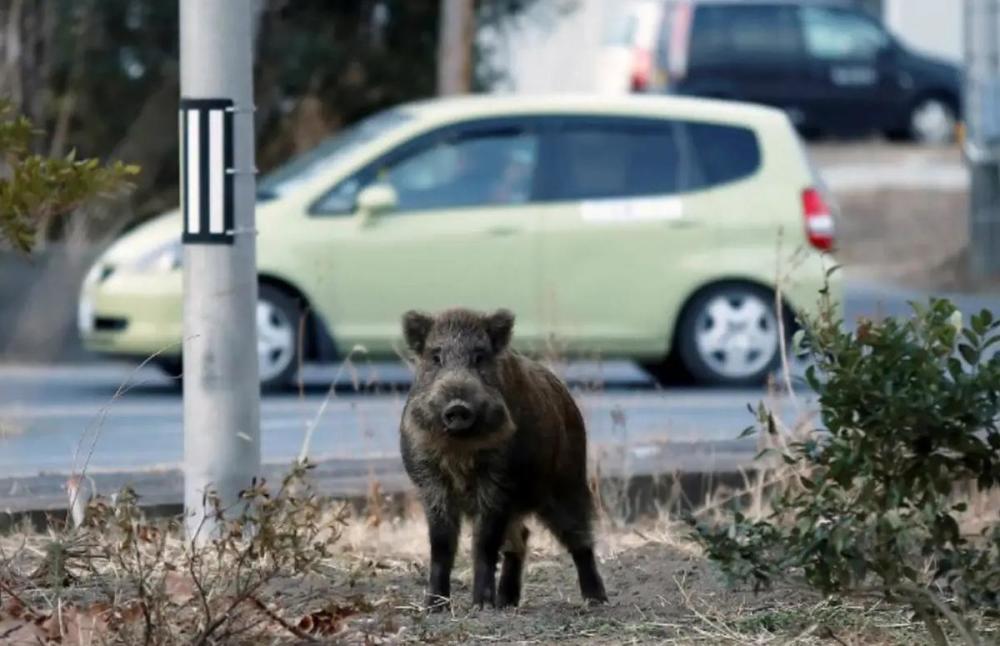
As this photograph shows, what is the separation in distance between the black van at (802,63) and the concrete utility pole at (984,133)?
9940mm

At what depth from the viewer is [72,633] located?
18.0ft

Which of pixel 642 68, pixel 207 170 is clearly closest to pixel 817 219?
pixel 207 170

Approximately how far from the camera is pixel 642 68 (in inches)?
1209

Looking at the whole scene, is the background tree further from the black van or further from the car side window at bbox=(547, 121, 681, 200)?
the black van

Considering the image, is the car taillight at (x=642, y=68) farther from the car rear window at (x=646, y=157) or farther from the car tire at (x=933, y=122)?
the car rear window at (x=646, y=157)

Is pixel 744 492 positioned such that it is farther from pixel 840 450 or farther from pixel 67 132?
pixel 67 132

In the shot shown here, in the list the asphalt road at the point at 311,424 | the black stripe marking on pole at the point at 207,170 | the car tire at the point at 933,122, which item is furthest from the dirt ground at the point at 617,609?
the car tire at the point at 933,122

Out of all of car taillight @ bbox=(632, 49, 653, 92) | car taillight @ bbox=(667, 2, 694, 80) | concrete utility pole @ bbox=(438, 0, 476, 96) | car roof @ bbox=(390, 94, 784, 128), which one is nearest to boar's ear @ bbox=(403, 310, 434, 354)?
car roof @ bbox=(390, 94, 784, 128)

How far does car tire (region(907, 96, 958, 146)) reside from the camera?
108 ft

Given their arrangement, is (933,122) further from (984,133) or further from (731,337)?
(731,337)

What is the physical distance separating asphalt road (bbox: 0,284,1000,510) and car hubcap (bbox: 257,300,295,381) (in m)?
0.20

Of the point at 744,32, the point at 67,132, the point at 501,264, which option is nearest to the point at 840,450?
the point at 501,264

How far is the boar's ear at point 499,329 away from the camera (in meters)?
6.66

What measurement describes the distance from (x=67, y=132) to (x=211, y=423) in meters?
14.4
